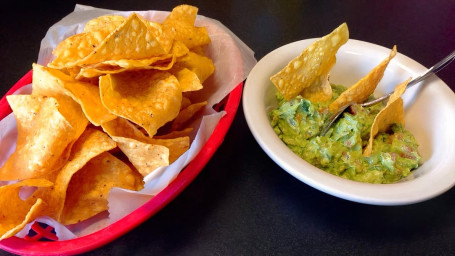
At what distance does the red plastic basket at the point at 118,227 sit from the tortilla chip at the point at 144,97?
11 centimetres

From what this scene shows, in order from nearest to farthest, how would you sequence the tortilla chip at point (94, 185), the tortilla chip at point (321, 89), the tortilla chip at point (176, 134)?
the tortilla chip at point (94, 185)
the tortilla chip at point (176, 134)
the tortilla chip at point (321, 89)

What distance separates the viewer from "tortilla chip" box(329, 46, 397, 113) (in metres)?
0.93

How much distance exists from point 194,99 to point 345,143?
0.42 metres

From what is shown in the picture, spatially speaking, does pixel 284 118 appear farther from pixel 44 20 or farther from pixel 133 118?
pixel 44 20

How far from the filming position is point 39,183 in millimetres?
723

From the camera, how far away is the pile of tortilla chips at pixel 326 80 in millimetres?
912

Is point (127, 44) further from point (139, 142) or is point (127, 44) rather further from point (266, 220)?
point (266, 220)

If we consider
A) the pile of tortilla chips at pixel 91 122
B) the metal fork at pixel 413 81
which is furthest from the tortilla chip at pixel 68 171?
the metal fork at pixel 413 81

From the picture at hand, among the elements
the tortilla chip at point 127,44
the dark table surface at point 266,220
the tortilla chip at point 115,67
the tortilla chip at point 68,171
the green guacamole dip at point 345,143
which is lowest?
the dark table surface at point 266,220

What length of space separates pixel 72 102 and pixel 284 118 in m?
0.50

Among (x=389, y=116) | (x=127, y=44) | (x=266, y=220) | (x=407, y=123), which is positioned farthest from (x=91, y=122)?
(x=407, y=123)

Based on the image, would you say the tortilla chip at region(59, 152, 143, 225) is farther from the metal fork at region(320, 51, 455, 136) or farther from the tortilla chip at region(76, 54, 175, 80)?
the metal fork at region(320, 51, 455, 136)

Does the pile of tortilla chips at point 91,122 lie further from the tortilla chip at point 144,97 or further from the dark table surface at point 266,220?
the dark table surface at point 266,220

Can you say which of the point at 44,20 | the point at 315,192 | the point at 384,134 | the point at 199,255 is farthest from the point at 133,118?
the point at 44,20
